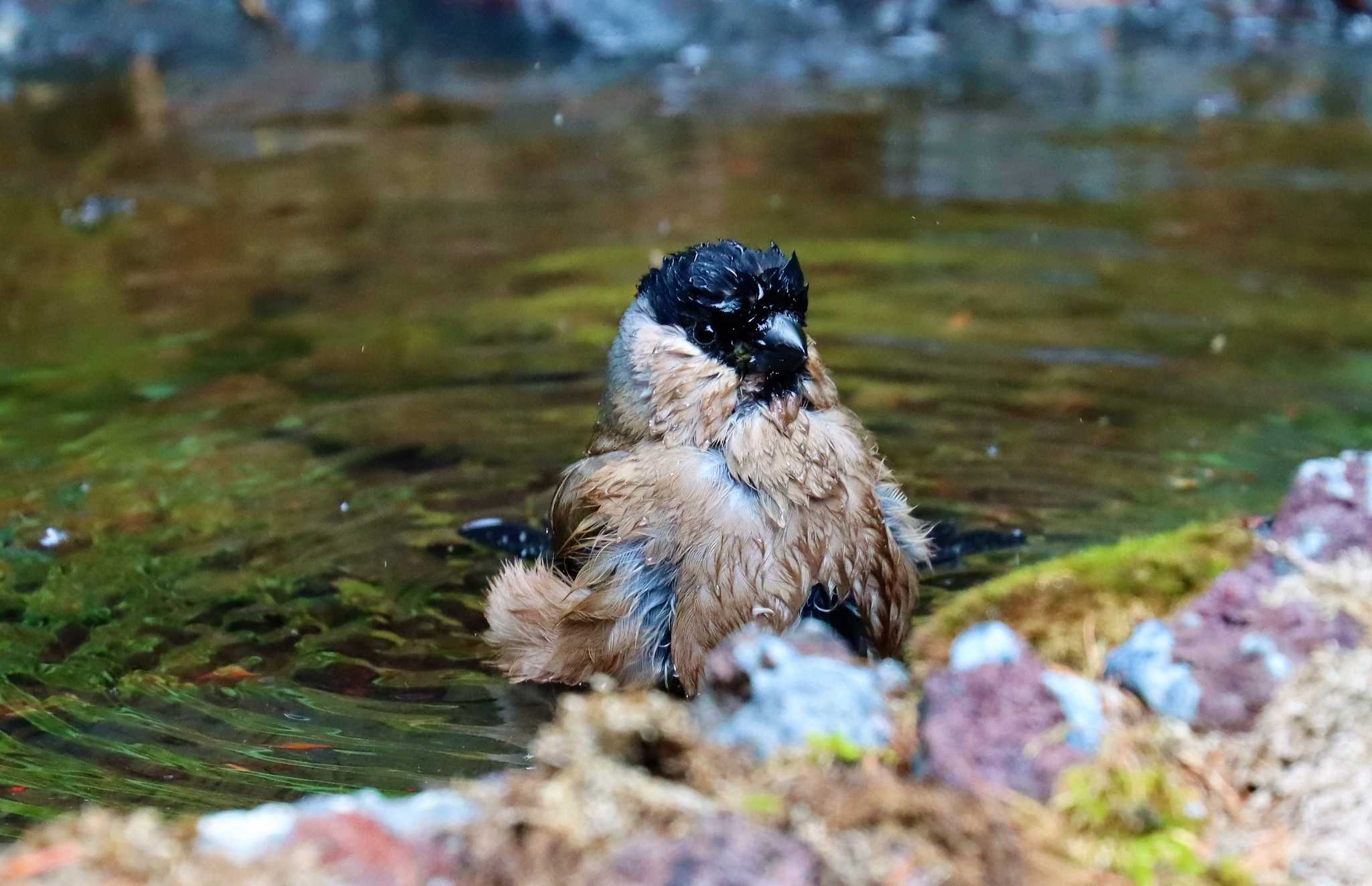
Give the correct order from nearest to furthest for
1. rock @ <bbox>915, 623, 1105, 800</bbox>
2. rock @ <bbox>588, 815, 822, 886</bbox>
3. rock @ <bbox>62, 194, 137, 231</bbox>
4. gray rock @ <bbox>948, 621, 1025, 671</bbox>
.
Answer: rock @ <bbox>588, 815, 822, 886</bbox> < rock @ <bbox>915, 623, 1105, 800</bbox> < gray rock @ <bbox>948, 621, 1025, 671</bbox> < rock @ <bbox>62, 194, 137, 231</bbox>

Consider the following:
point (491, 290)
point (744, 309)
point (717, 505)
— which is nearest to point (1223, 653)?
point (717, 505)

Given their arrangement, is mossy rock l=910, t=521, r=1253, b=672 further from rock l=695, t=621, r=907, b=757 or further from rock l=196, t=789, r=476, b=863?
rock l=196, t=789, r=476, b=863

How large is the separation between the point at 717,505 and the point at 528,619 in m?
0.81

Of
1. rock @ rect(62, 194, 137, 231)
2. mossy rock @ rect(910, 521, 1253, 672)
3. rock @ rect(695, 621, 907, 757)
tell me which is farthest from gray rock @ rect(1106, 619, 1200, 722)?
rock @ rect(62, 194, 137, 231)

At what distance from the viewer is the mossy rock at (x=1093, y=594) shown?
3100mm

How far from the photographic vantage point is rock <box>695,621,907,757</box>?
259cm

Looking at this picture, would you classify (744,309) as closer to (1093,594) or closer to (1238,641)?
(1093,594)

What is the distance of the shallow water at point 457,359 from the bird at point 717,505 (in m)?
0.39

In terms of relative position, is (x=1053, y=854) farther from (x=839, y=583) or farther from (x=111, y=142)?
(x=111, y=142)

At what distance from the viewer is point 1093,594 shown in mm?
3301

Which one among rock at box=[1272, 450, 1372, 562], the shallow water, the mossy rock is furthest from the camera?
the shallow water

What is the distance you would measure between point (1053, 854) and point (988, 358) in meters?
5.12

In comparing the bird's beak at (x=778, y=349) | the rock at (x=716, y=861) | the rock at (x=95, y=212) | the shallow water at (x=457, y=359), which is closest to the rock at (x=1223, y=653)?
the rock at (x=716, y=861)

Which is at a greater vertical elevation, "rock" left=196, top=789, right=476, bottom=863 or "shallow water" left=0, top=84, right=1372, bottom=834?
"rock" left=196, top=789, right=476, bottom=863
